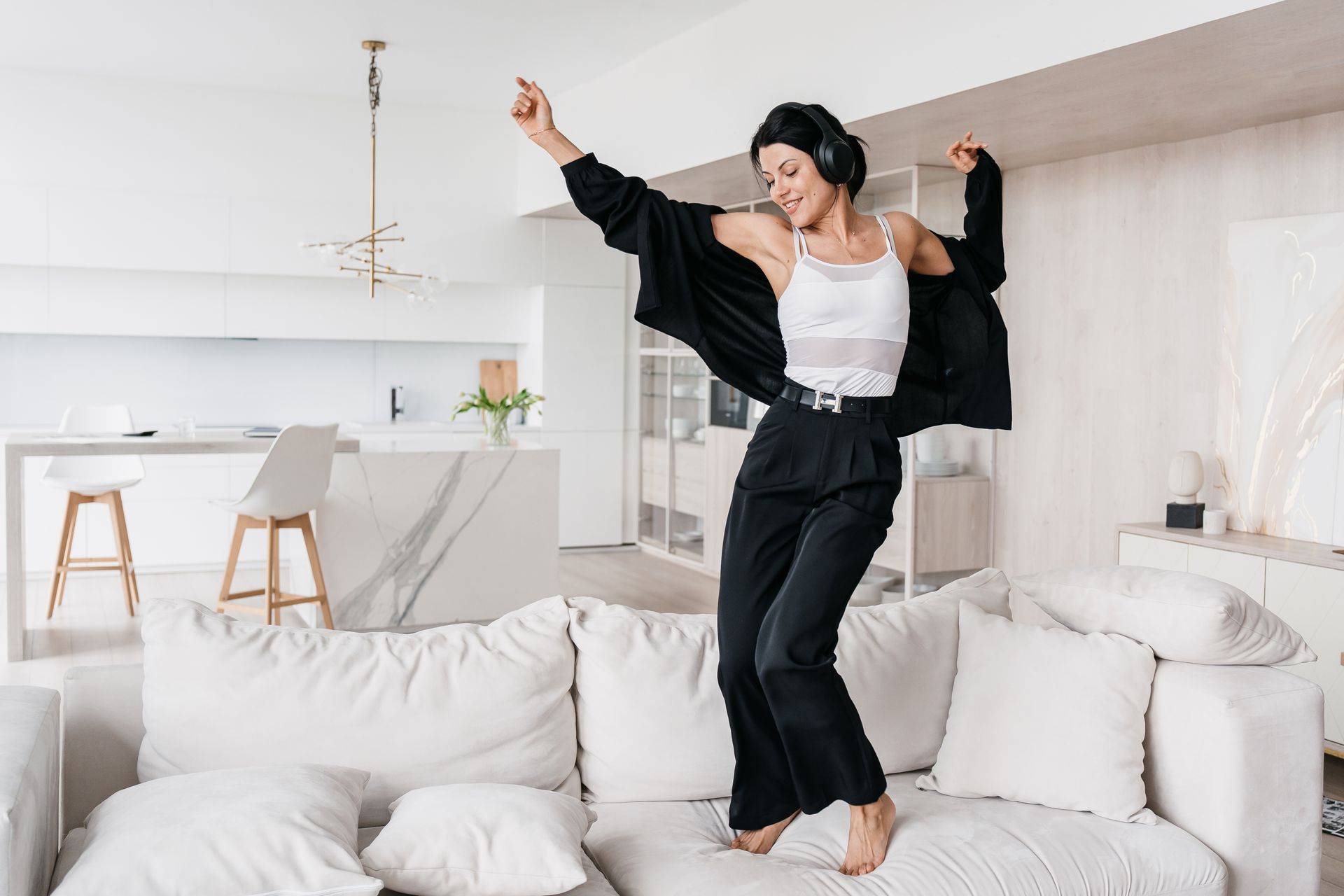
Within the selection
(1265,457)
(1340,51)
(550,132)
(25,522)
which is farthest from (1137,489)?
(25,522)

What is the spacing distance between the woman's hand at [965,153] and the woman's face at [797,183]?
0.98 feet

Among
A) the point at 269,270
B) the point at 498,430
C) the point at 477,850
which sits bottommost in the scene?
the point at 477,850

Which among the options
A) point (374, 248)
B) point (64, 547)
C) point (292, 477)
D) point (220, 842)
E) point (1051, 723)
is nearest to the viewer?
point (220, 842)

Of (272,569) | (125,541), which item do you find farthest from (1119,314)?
(125,541)

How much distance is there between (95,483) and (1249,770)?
5.19 m

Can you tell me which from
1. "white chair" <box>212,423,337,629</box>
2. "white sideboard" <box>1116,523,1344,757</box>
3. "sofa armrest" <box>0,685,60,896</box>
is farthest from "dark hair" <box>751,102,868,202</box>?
"white chair" <box>212,423,337,629</box>

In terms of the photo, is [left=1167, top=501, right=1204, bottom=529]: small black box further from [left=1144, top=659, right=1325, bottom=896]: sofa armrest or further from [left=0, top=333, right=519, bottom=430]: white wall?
[left=0, top=333, right=519, bottom=430]: white wall

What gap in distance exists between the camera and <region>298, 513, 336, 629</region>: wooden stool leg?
16.1 ft

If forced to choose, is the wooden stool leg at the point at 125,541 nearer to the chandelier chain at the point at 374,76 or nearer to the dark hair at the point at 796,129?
the chandelier chain at the point at 374,76

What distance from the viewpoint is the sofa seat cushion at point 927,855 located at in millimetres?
1828

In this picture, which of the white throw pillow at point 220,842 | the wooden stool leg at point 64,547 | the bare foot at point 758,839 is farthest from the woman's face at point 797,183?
the wooden stool leg at point 64,547

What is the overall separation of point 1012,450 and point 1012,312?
24.8 inches

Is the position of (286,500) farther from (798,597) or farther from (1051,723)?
(1051,723)

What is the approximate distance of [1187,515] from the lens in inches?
165
